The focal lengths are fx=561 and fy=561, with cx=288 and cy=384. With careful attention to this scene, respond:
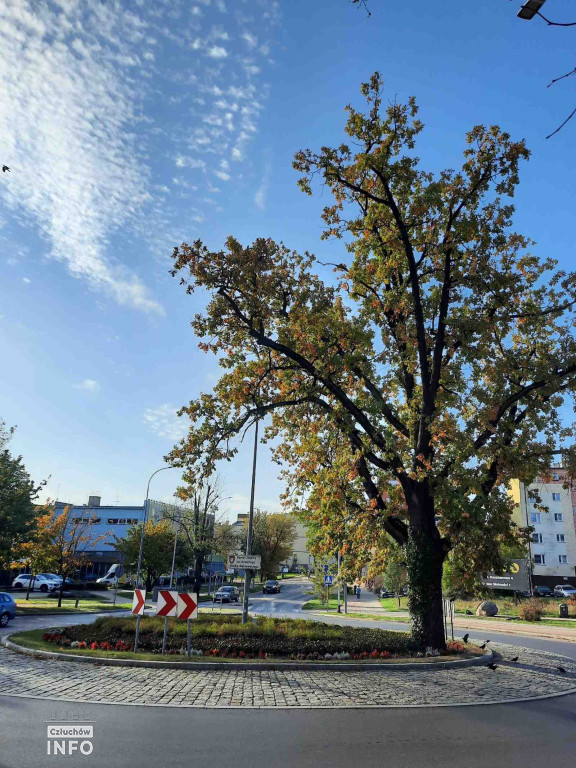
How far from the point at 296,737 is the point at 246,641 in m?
8.36

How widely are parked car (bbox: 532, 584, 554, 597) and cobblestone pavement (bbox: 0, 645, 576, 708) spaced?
58.1 metres

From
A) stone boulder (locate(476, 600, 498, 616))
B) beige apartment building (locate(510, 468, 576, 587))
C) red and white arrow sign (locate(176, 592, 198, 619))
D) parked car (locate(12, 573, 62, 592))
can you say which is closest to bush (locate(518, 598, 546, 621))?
stone boulder (locate(476, 600, 498, 616))

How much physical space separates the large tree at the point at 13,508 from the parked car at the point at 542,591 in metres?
53.5

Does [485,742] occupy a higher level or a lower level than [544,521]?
lower

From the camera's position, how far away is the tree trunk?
51.3 ft

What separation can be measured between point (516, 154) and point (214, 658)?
1454cm

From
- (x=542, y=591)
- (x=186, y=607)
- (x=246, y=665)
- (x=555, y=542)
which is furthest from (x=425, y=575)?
(x=555, y=542)

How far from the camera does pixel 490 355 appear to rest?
669 inches

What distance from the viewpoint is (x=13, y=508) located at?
31.9 metres

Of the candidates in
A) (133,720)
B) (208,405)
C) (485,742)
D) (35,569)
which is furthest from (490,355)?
(35,569)

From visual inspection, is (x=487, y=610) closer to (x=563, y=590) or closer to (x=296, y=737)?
(x=296, y=737)

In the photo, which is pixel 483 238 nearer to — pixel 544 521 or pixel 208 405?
pixel 208 405

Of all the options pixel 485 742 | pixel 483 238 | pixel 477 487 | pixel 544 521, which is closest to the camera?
pixel 485 742

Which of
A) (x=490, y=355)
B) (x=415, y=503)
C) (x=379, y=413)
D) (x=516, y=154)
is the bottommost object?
(x=415, y=503)
